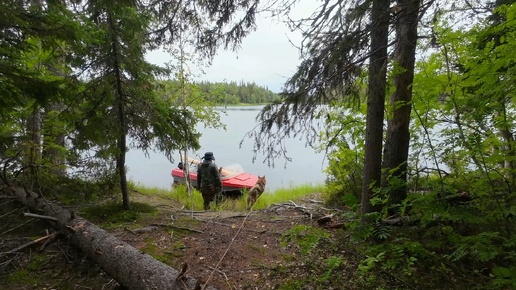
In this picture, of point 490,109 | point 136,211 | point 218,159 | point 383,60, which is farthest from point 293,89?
point 218,159

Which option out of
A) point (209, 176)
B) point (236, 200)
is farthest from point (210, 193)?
point (236, 200)

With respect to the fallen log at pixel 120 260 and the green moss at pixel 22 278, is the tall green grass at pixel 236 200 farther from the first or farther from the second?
the green moss at pixel 22 278

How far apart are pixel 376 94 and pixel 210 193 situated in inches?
227

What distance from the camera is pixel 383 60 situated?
142 inches

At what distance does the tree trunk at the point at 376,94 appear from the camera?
10.9ft

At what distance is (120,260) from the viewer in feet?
11.2

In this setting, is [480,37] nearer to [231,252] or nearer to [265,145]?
[265,145]

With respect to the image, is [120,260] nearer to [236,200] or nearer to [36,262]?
[36,262]

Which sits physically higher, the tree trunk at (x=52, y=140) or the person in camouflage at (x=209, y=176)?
the tree trunk at (x=52, y=140)

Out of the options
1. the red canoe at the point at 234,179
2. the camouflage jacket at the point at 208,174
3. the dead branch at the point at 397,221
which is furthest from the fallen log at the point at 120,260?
the red canoe at the point at 234,179

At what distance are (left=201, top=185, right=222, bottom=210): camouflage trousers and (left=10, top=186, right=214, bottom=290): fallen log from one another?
4022 mm

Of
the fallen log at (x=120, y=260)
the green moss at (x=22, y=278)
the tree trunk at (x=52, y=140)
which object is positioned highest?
the tree trunk at (x=52, y=140)

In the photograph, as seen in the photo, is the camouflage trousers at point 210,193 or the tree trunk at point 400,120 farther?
the camouflage trousers at point 210,193

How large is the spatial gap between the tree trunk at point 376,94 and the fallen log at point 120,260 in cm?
242
